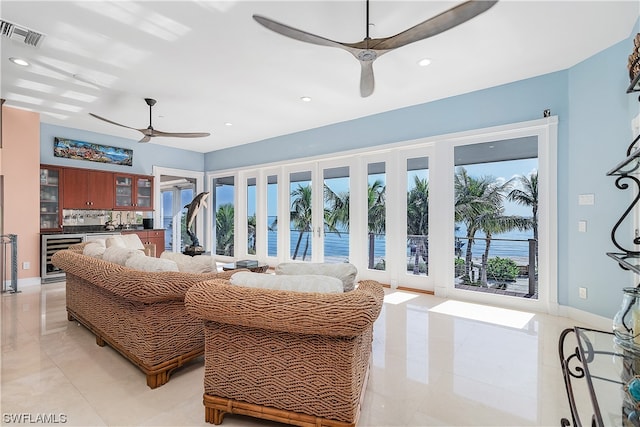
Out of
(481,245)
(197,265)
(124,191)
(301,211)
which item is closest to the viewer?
(197,265)

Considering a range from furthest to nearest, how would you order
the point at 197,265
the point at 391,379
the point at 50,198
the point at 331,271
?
the point at 50,198, the point at 197,265, the point at 391,379, the point at 331,271

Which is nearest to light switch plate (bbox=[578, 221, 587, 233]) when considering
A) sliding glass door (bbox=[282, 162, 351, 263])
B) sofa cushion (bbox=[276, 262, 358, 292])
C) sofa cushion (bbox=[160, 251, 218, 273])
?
sofa cushion (bbox=[276, 262, 358, 292])

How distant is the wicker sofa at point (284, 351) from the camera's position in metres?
1.39

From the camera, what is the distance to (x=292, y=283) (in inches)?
65.3

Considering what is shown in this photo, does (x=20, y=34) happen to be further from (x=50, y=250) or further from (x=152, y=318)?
(x=50, y=250)

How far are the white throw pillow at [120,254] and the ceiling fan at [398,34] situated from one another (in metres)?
1.94

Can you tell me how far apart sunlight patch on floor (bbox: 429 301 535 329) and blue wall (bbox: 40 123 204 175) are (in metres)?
6.47

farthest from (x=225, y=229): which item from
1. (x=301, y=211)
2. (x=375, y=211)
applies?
(x=375, y=211)

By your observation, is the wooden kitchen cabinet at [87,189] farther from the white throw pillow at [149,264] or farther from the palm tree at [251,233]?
the white throw pillow at [149,264]

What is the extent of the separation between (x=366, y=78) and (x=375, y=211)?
2846 millimetres

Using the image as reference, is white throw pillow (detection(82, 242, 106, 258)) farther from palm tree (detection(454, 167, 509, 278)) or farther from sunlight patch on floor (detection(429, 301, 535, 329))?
palm tree (detection(454, 167, 509, 278))

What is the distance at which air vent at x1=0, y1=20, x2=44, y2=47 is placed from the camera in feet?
8.66

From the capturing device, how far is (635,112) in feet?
9.24

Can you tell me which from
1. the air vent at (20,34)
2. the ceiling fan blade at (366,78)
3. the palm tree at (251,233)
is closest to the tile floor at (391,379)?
the ceiling fan blade at (366,78)
